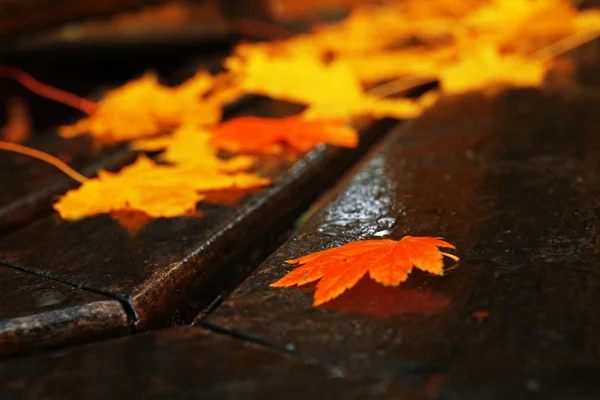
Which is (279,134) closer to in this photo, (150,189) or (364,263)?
(150,189)

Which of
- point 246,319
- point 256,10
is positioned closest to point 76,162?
point 246,319

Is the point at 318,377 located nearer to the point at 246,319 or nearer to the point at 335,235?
the point at 246,319

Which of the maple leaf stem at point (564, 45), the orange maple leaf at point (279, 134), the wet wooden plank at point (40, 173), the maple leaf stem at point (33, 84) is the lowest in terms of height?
the maple leaf stem at point (564, 45)

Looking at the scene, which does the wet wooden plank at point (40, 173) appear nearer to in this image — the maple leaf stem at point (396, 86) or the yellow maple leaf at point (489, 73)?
the maple leaf stem at point (396, 86)

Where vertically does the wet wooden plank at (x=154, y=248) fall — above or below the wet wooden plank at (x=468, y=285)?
above

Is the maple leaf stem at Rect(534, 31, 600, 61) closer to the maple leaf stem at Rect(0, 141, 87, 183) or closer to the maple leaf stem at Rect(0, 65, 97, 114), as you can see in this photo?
the maple leaf stem at Rect(0, 141, 87, 183)

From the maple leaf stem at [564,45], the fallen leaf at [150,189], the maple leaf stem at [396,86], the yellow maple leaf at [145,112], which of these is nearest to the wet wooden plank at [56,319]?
the fallen leaf at [150,189]
